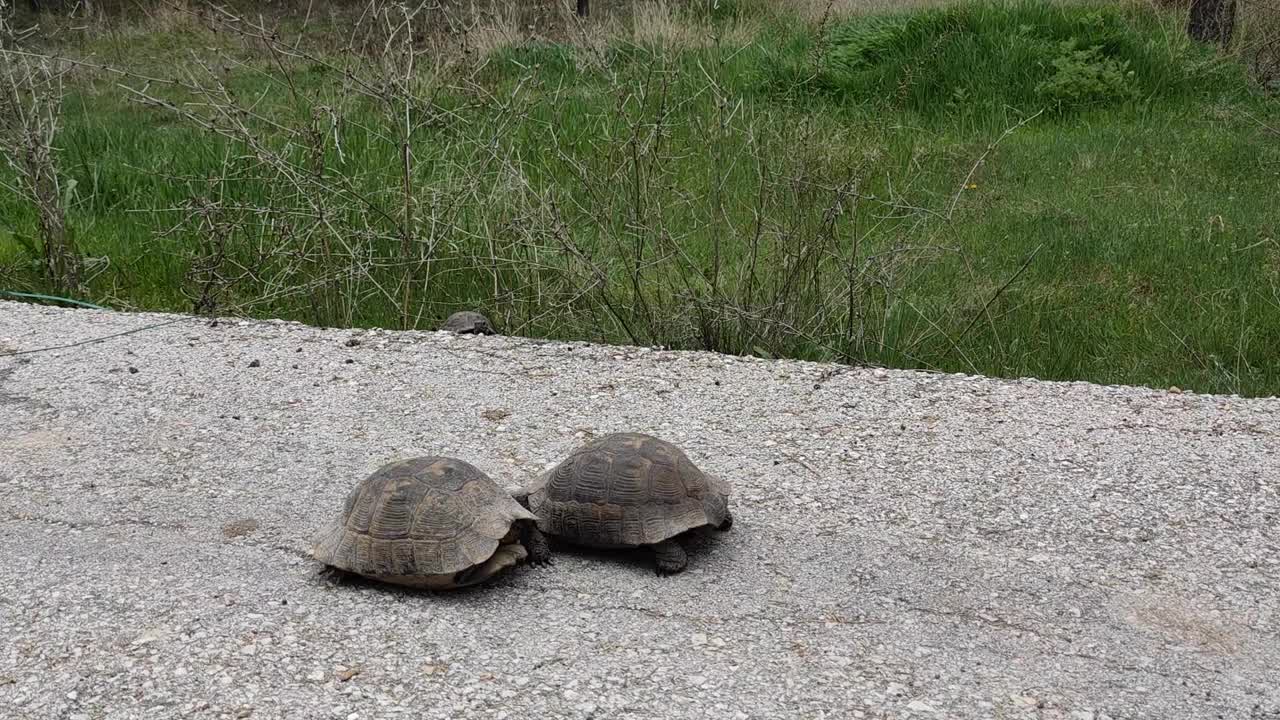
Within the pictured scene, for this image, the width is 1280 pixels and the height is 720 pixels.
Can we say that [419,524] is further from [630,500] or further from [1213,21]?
[1213,21]

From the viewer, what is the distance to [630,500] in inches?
161

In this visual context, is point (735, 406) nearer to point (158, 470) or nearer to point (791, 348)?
point (791, 348)

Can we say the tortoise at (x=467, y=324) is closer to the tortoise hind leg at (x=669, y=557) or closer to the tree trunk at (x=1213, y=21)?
the tortoise hind leg at (x=669, y=557)

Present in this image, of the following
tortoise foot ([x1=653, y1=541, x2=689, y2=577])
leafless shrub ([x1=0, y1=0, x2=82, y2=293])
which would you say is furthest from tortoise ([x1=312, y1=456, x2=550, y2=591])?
leafless shrub ([x1=0, y1=0, x2=82, y2=293])

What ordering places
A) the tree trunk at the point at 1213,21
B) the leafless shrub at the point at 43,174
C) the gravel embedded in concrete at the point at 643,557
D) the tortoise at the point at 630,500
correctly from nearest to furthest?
1. the gravel embedded in concrete at the point at 643,557
2. the tortoise at the point at 630,500
3. the leafless shrub at the point at 43,174
4. the tree trunk at the point at 1213,21

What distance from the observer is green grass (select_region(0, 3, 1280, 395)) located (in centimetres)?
679

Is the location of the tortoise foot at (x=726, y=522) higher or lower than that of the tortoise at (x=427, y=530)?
lower

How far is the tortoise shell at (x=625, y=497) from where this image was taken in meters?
4.07

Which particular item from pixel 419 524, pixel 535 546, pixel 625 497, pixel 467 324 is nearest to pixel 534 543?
pixel 535 546

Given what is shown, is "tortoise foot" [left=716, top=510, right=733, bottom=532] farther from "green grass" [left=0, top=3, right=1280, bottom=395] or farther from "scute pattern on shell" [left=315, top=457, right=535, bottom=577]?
"green grass" [left=0, top=3, right=1280, bottom=395]

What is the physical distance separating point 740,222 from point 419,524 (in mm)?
5255

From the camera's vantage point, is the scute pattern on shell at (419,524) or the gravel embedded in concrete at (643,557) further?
the scute pattern on shell at (419,524)

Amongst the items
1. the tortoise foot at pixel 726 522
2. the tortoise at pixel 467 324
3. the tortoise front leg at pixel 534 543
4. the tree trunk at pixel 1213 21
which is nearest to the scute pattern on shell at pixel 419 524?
the tortoise front leg at pixel 534 543

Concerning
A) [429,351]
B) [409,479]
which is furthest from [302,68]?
[409,479]
